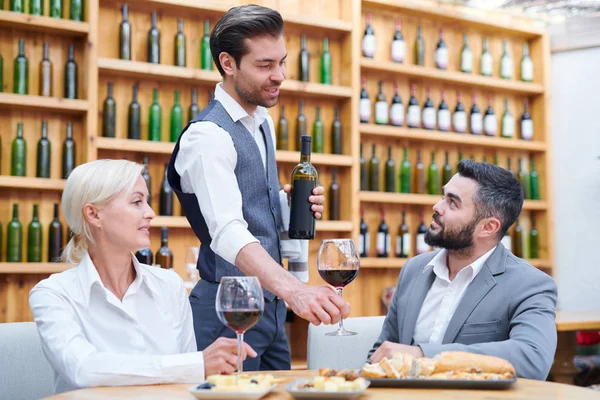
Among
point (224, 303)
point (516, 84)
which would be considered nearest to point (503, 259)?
point (224, 303)

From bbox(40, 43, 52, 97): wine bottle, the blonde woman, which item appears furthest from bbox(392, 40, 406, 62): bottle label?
the blonde woman

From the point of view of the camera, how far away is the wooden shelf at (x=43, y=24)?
3785 millimetres

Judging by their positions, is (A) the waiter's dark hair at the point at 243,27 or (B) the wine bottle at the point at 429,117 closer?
(A) the waiter's dark hair at the point at 243,27

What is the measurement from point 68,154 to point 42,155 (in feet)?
0.42

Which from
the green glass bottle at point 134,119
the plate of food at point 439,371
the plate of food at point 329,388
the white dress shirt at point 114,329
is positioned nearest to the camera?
the plate of food at point 329,388

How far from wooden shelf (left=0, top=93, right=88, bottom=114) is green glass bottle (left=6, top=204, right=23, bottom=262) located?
500 millimetres

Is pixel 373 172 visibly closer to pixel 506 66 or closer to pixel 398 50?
pixel 398 50

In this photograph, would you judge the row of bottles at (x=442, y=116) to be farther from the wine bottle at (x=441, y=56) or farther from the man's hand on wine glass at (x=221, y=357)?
the man's hand on wine glass at (x=221, y=357)

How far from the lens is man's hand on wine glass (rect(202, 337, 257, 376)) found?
1.45m

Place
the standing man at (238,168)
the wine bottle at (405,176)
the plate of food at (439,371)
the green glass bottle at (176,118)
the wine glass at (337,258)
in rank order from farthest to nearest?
1. the wine bottle at (405,176)
2. the green glass bottle at (176,118)
3. the standing man at (238,168)
4. the wine glass at (337,258)
5. the plate of food at (439,371)

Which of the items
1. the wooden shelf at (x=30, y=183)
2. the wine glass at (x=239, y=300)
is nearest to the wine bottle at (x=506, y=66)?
the wooden shelf at (x=30, y=183)

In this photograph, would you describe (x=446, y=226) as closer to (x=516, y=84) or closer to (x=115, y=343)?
(x=115, y=343)

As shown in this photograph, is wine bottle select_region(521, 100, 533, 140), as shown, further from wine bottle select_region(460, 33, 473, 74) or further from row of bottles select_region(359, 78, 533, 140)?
wine bottle select_region(460, 33, 473, 74)

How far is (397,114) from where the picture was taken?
4.88 meters
